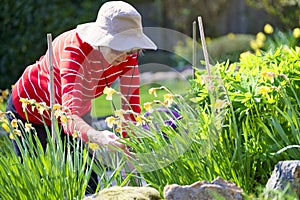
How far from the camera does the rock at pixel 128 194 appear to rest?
8.32 feet

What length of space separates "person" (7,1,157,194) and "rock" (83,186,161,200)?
12.5 inches

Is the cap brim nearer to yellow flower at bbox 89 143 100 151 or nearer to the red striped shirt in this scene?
the red striped shirt

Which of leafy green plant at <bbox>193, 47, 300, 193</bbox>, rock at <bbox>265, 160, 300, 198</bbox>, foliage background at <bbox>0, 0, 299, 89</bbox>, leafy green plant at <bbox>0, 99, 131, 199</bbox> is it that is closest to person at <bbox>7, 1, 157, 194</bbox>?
leafy green plant at <bbox>0, 99, 131, 199</bbox>

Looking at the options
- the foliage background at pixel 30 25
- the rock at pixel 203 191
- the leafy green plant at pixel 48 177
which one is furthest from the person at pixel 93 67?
the foliage background at pixel 30 25

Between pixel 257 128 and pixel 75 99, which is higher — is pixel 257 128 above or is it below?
below

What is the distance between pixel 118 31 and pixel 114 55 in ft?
0.47

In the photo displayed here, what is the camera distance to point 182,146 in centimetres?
277

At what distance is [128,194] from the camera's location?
256cm

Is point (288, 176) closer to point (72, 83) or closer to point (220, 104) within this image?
point (220, 104)

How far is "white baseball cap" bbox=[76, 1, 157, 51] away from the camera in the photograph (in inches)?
119

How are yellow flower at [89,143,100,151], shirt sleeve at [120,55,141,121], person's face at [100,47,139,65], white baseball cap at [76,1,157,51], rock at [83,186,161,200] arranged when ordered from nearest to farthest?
rock at [83,186,161,200]
yellow flower at [89,143,100,151]
white baseball cap at [76,1,157,51]
person's face at [100,47,139,65]
shirt sleeve at [120,55,141,121]

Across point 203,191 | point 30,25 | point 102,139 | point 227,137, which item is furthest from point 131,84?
point 30,25

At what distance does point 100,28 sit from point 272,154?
954 millimetres

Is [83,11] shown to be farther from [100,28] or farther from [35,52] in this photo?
[100,28]
